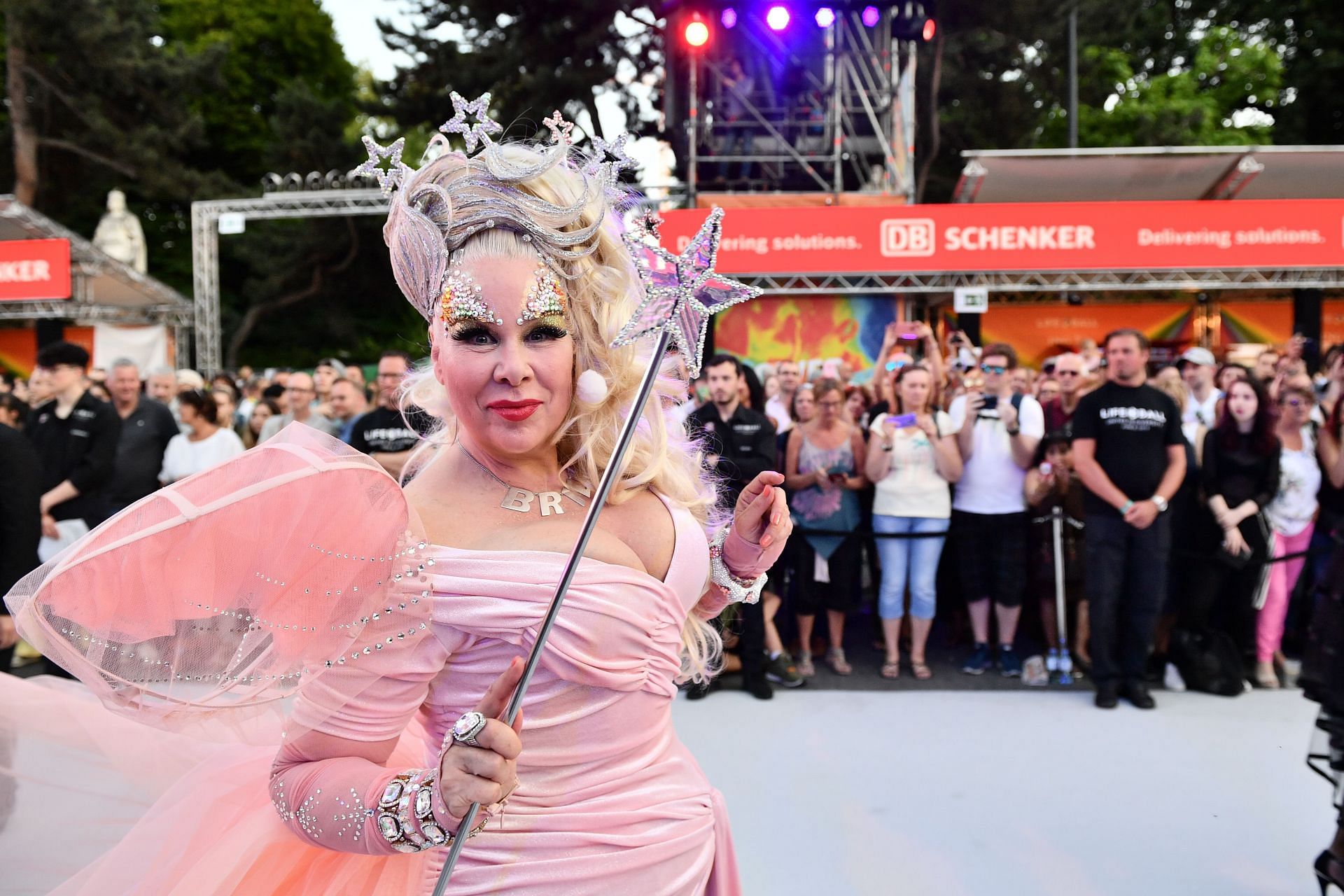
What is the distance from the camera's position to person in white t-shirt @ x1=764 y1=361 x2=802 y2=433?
6750 millimetres

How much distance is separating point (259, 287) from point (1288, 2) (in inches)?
973

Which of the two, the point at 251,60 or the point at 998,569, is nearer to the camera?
the point at 998,569

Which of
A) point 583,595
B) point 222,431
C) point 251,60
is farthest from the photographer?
point 251,60

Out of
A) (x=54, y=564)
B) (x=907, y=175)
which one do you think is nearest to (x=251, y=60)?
(x=907, y=175)

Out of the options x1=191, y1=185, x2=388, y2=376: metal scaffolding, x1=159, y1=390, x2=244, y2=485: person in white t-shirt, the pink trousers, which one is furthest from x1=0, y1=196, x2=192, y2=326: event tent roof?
the pink trousers

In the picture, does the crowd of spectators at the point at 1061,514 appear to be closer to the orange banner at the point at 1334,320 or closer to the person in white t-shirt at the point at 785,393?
the person in white t-shirt at the point at 785,393

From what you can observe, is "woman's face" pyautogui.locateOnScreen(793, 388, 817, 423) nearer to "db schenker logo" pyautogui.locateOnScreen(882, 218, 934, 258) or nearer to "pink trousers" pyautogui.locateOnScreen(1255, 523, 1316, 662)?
"pink trousers" pyautogui.locateOnScreen(1255, 523, 1316, 662)

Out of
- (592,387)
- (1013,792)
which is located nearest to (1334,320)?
(1013,792)

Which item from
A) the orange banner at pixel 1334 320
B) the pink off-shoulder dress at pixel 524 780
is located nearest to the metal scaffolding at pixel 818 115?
the orange banner at pixel 1334 320

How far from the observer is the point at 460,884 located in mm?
1273

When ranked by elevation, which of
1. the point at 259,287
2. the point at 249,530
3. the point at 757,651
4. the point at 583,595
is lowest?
the point at 757,651

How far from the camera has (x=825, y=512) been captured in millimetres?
5746

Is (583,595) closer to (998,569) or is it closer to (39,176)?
(998,569)

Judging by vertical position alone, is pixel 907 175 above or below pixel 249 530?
above
